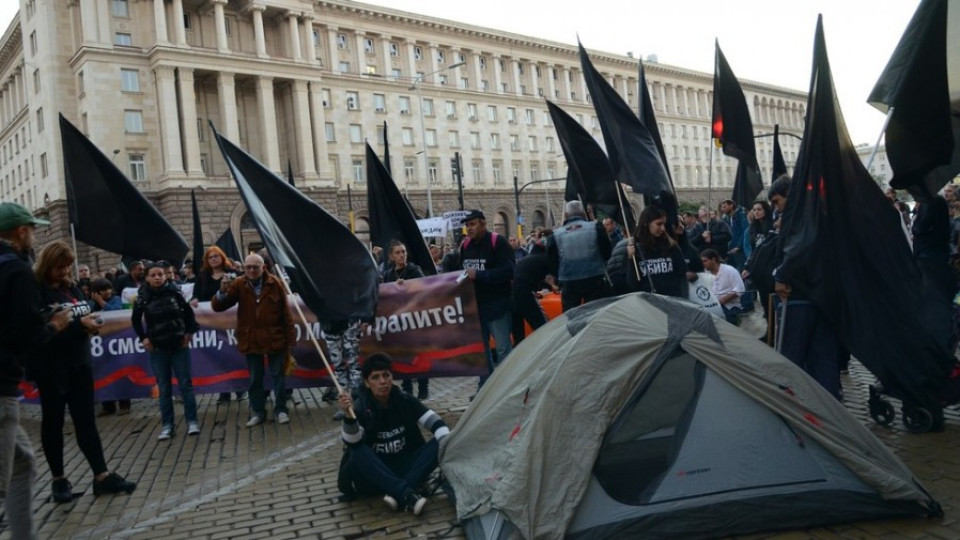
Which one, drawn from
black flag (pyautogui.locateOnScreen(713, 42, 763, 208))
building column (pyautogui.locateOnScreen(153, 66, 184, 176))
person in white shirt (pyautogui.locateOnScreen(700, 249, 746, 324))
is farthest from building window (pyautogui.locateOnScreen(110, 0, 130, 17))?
person in white shirt (pyautogui.locateOnScreen(700, 249, 746, 324))

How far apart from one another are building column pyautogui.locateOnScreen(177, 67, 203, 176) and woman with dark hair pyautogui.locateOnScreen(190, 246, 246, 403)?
38.0 m

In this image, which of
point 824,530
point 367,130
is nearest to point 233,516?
point 824,530

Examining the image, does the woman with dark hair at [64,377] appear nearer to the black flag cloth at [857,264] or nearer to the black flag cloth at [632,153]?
the black flag cloth at [632,153]

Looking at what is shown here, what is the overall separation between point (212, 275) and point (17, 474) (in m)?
5.37

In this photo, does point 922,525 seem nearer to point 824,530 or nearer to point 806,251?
point 824,530

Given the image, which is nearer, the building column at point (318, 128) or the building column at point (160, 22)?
the building column at point (160, 22)

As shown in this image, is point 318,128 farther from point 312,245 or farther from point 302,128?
point 312,245

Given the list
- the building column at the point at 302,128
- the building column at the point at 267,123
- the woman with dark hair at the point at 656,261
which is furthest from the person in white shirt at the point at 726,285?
the building column at the point at 302,128

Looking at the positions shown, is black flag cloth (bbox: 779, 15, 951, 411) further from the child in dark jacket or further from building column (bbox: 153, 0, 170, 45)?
building column (bbox: 153, 0, 170, 45)

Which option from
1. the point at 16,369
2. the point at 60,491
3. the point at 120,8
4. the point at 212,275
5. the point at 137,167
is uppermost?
the point at 120,8

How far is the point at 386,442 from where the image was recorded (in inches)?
213

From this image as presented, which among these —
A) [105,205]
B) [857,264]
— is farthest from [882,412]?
[105,205]

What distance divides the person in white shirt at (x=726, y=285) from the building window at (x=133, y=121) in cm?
4387

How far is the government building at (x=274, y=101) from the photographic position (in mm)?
44406
